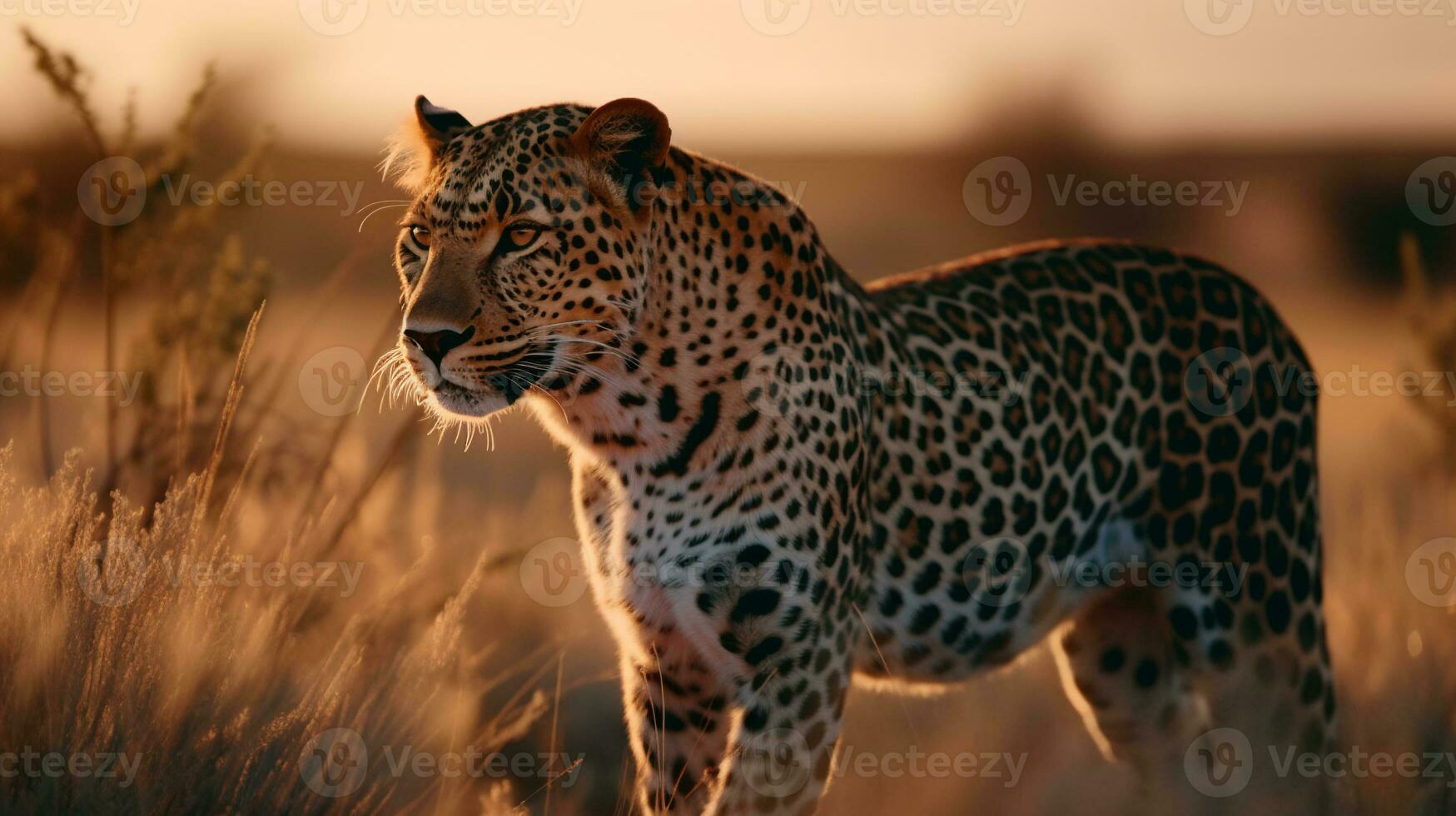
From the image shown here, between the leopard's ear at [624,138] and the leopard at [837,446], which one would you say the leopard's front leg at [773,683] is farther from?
the leopard's ear at [624,138]

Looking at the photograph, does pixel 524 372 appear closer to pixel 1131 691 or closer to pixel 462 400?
pixel 462 400

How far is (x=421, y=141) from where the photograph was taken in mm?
5449

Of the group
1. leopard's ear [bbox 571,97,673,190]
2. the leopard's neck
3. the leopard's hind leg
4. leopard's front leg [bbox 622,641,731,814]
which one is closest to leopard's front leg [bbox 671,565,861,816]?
Result: leopard's front leg [bbox 622,641,731,814]

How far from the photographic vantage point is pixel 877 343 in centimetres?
562

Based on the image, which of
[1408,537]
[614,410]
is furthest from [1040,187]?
[614,410]

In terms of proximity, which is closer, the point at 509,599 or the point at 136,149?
the point at 136,149

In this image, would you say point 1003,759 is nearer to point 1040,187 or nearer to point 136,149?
point 136,149

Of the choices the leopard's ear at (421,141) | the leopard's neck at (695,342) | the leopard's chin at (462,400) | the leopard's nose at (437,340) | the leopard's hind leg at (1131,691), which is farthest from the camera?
the leopard's hind leg at (1131,691)

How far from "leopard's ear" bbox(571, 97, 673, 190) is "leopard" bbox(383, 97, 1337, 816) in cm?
1

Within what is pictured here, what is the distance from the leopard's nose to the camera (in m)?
4.60

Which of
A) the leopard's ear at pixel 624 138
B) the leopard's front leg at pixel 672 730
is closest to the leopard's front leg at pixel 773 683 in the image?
the leopard's front leg at pixel 672 730

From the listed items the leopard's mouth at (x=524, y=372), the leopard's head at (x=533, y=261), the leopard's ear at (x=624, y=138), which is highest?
the leopard's ear at (x=624, y=138)

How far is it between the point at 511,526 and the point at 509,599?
0.82 m

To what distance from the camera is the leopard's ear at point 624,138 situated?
4836 millimetres
